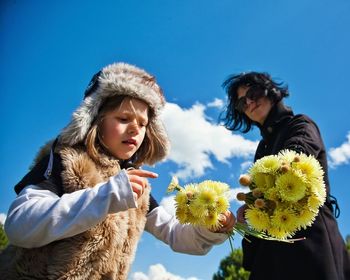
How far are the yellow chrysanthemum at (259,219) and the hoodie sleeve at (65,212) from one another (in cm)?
60

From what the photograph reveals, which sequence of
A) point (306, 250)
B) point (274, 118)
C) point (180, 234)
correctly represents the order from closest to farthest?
point (306, 250), point (180, 234), point (274, 118)

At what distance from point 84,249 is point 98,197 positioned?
0.42 meters

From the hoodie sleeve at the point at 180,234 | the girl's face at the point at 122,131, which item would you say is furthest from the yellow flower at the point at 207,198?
the girl's face at the point at 122,131

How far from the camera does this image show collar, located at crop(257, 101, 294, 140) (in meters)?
3.28

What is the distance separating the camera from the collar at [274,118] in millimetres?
3283

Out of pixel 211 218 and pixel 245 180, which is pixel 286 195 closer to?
pixel 245 180

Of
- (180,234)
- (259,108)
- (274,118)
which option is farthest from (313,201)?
(259,108)

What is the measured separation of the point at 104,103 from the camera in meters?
2.85

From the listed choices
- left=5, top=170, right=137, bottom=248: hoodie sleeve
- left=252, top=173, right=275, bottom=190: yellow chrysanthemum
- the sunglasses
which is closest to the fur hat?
left=5, top=170, right=137, bottom=248: hoodie sleeve

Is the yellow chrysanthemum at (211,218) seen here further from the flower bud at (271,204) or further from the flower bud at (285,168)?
the flower bud at (285,168)

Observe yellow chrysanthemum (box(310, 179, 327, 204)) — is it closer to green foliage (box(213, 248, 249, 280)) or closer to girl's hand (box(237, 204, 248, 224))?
girl's hand (box(237, 204, 248, 224))

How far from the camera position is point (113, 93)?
111 inches

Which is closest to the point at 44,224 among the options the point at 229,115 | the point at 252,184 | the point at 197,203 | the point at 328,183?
the point at 197,203

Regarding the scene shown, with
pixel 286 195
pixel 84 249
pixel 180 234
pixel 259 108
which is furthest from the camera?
pixel 259 108
